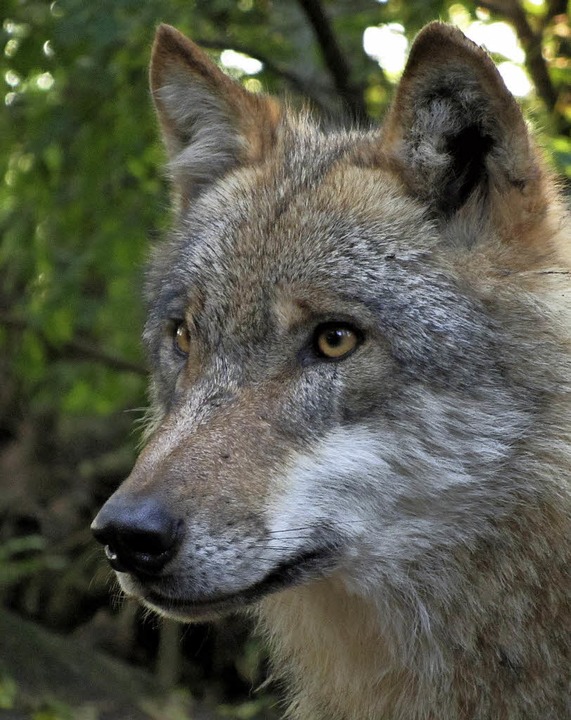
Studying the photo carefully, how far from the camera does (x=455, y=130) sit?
360cm

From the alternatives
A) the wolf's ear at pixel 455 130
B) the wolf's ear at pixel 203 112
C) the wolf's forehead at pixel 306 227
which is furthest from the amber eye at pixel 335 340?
the wolf's ear at pixel 203 112

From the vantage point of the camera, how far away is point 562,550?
3.44m

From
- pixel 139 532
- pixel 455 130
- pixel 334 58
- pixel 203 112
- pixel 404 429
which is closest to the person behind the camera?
pixel 139 532

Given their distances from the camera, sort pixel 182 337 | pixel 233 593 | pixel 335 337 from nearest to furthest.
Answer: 1. pixel 233 593
2. pixel 335 337
3. pixel 182 337

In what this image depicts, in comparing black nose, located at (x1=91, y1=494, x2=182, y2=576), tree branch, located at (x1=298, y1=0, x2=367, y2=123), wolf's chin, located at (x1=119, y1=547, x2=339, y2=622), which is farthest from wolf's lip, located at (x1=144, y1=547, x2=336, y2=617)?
tree branch, located at (x1=298, y1=0, x2=367, y2=123)

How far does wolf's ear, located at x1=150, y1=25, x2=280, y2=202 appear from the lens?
4.32m

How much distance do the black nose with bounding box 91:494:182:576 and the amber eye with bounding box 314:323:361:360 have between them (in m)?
0.83

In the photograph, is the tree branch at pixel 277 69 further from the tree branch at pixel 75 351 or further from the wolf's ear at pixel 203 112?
the tree branch at pixel 75 351

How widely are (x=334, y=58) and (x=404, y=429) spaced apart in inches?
138

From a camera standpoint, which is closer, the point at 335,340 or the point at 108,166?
the point at 335,340

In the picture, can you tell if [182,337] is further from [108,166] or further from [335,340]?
[108,166]

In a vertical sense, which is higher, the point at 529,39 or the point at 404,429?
the point at 529,39

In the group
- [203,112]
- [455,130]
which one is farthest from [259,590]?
[203,112]

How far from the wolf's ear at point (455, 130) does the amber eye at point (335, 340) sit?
623mm
